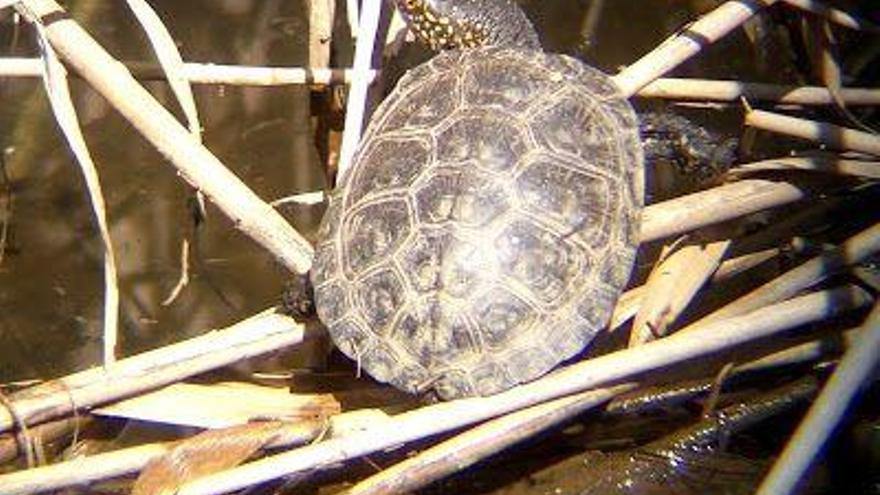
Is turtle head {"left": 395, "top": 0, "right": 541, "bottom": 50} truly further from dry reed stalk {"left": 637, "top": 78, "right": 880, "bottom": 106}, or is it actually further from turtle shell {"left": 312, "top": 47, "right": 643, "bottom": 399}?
dry reed stalk {"left": 637, "top": 78, "right": 880, "bottom": 106}

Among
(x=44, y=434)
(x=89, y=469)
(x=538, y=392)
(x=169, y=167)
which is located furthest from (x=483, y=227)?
(x=169, y=167)

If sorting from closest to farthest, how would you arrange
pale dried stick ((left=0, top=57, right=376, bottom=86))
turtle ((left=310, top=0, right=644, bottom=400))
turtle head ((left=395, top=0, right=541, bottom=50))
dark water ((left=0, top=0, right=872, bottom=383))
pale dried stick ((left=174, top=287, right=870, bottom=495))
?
1. pale dried stick ((left=174, top=287, right=870, bottom=495))
2. turtle ((left=310, top=0, right=644, bottom=400))
3. pale dried stick ((left=0, top=57, right=376, bottom=86))
4. turtle head ((left=395, top=0, right=541, bottom=50))
5. dark water ((left=0, top=0, right=872, bottom=383))

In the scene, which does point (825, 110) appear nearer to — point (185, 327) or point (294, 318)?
point (294, 318)

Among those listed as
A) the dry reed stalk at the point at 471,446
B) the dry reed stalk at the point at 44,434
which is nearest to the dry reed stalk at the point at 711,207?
the dry reed stalk at the point at 471,446

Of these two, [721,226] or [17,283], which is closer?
[721,226]

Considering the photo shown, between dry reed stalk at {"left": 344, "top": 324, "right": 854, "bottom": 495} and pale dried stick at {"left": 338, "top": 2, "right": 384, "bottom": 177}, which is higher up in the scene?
pale dried stick at {"left": 338, "top": 2, "right": 384, "bottom": 177}

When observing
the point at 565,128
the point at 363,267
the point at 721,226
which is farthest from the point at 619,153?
the point at 363,267

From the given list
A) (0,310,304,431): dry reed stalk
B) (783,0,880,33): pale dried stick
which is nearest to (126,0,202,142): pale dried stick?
(0,310,304,431): dry reed stalk
